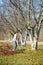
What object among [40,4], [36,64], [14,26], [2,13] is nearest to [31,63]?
[36,64]

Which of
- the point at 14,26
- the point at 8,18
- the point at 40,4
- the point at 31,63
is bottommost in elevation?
the point at 14,26

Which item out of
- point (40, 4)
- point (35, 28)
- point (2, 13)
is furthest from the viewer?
point (2, 13)

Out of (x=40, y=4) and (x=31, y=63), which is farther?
(x=40, y=4)

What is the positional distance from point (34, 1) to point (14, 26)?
678 inches

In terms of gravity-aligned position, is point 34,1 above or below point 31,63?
above

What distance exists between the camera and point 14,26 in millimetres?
39438

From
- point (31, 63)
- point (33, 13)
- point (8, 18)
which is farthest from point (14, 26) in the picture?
point (31, 63)

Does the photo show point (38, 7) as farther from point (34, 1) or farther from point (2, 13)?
point (2, 13)

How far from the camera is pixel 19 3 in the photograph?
71.1 feet

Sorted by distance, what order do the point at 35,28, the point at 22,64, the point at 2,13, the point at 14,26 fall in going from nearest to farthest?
the point at 22,64
the point at 35,28
the point at 2,13
the point at 14,26

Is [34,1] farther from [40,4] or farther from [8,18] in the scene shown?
[8,18]

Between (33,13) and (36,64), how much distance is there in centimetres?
1203

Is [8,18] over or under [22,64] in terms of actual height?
under

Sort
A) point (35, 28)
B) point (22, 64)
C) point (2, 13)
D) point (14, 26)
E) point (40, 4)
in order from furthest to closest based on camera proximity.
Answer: point (14, 26) → point (2, 13) → point (35, 28) → point (40, 4) → point (22, 64)
